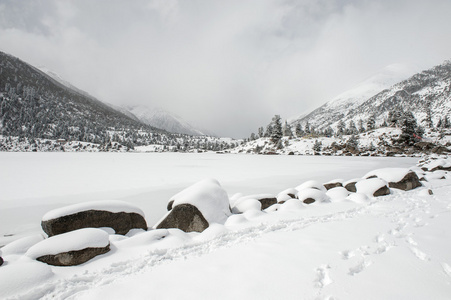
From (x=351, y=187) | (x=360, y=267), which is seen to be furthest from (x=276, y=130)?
(x=360, y=267)

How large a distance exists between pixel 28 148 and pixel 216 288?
567 ft

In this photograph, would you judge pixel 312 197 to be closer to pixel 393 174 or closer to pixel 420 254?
pixel 420 254

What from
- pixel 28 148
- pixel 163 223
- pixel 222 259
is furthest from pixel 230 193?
pixel 28 148

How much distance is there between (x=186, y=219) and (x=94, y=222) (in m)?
2.67

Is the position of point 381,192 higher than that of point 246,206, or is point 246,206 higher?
point 246,206

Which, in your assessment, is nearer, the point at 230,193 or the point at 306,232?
the point at 306,232

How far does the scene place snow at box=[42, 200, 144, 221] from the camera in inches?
221

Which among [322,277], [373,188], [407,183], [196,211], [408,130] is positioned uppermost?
[408,130]

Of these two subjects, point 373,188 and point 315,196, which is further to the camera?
point 373,188

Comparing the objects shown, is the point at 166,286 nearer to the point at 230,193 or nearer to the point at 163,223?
the point at 163,223

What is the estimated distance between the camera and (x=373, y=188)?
1031 centimetres

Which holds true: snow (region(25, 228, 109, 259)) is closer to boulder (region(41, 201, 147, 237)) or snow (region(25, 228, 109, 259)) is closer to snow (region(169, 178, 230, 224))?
boulder (region(41, 201, 147, 237))

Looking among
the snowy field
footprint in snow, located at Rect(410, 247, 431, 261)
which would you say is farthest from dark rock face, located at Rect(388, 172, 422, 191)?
footprint in snow, located at Rect(410, 247, 431, 261)

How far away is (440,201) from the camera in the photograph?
8.41 metres
